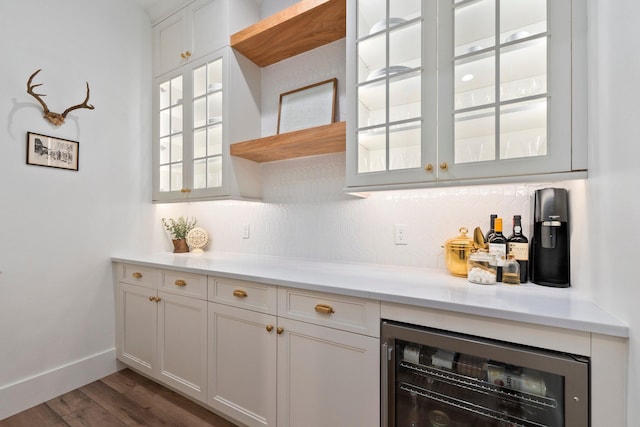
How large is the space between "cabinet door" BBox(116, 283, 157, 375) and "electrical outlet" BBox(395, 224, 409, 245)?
1737mm

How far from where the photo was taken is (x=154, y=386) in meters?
2.13

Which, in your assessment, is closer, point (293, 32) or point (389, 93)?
point (389, 93)

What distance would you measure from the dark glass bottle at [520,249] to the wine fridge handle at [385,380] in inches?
28.9

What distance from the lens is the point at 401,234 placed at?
178 cm

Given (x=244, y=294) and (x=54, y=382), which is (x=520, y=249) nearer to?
(x=244, y=294)

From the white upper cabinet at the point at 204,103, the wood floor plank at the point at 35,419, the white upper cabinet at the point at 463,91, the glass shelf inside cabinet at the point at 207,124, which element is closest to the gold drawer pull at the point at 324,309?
the white upper cabinet at the point at 463,91

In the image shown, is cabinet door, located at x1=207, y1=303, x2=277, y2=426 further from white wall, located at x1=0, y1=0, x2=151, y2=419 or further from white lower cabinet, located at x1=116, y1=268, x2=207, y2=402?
white wall, located at x1=0, y1=0, x2=151, y2=419

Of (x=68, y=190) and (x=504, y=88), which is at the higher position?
(x=504, y=88)

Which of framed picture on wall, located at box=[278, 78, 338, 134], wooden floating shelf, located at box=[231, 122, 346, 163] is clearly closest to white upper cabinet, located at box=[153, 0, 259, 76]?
framed picture on wall, located at box=[278, 78, 338, 134]

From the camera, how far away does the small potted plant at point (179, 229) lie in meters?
2.61

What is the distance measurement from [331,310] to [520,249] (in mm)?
925

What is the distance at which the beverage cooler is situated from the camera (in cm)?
89

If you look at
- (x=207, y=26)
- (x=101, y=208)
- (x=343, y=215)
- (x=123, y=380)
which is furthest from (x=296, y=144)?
(x=123, y=380)

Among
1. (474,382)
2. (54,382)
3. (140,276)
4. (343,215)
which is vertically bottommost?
(54,382)
